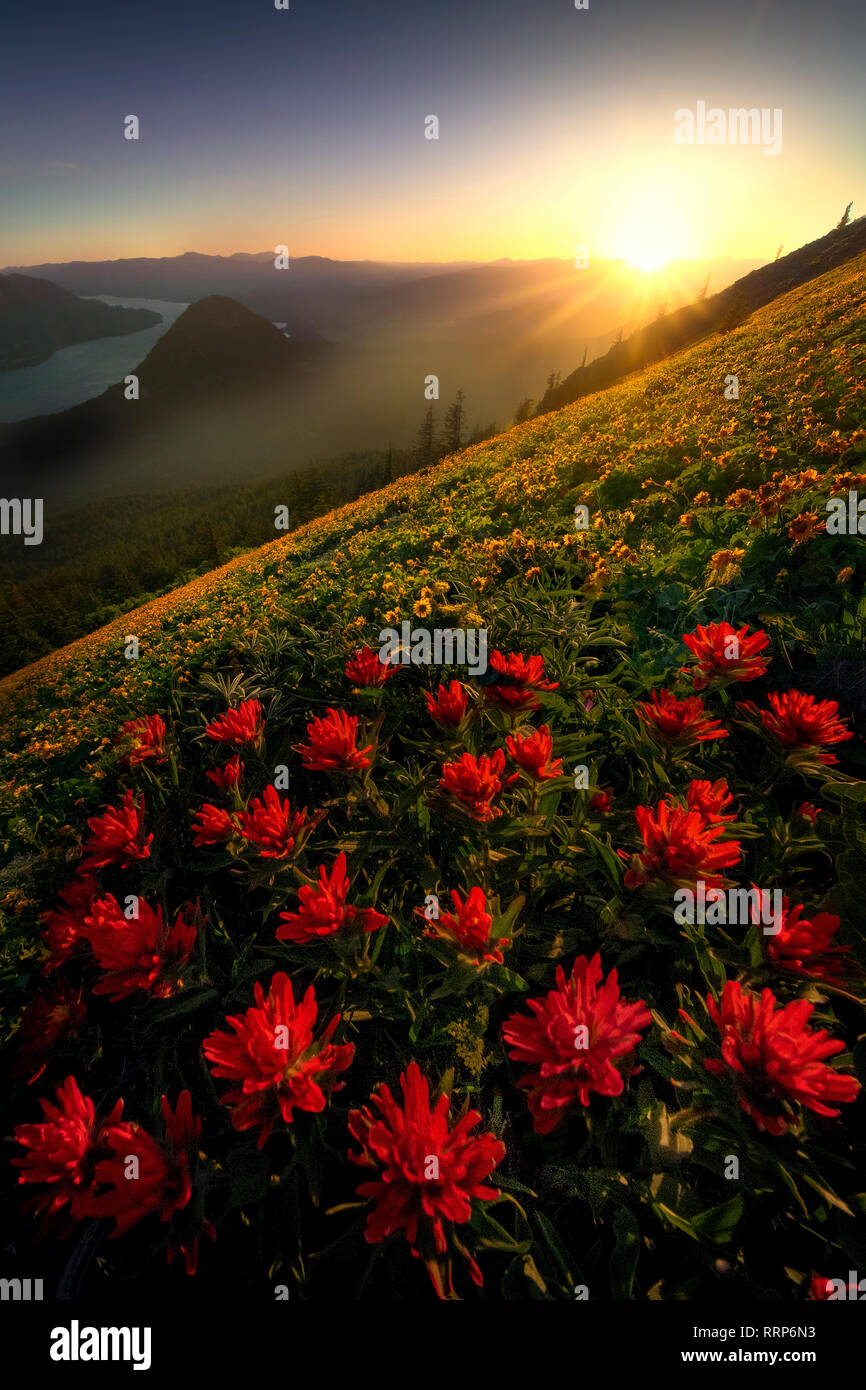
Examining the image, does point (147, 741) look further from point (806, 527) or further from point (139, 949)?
point (806, 527)

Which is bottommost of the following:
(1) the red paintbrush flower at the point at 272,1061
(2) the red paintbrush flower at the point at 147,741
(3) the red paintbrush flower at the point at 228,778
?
(1) the red paintbrush flower at the point at 272,1061

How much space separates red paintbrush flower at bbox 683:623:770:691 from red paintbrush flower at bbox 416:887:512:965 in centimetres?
148

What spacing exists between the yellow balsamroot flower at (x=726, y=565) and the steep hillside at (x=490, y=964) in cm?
2

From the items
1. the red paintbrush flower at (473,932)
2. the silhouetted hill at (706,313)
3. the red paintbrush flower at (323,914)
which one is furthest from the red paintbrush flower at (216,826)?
the silhouetted hill at (706,313)

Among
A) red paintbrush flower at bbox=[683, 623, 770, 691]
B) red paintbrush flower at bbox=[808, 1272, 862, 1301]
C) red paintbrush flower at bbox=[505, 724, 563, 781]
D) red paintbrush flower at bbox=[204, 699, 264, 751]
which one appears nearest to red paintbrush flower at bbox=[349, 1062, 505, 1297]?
red paintbrush flower at bbox=[808, 1272, 862, 1301]

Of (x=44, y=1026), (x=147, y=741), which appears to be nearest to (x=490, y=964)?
(x=44, y=1026)

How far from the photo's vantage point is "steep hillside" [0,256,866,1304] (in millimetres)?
1520

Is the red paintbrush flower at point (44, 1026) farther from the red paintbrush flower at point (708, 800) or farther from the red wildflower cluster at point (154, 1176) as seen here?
the red paintbrush flower at point (708, 800)

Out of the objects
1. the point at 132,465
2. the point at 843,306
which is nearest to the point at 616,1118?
the point at 843,306

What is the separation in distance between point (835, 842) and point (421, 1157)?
6.15ft

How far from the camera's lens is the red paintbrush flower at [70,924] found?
6.95 ft

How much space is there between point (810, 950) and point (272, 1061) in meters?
1.67

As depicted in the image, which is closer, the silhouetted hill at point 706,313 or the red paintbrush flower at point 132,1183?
the red paintbrush flower at point 132,1183

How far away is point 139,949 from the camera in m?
→ 1.85
